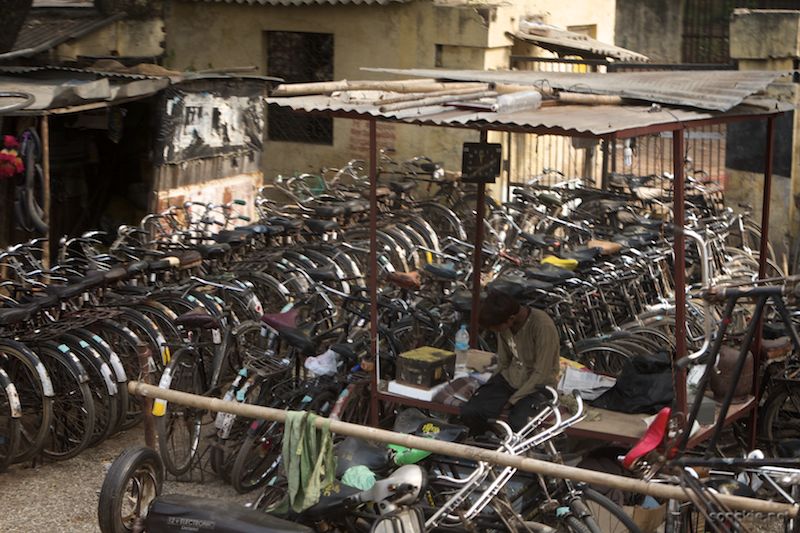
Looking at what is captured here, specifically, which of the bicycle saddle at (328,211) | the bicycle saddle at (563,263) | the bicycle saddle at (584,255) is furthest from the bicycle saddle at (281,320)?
the bicycle saddle at (328,211)

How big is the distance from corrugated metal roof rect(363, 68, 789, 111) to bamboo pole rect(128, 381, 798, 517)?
9.77ft

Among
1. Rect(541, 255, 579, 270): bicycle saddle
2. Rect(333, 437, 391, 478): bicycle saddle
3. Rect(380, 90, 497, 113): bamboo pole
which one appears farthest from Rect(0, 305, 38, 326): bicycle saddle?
Rect(541, 255, 579, 270): bicycle saddle

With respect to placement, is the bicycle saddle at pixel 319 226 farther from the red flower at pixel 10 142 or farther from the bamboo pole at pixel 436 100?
the bamboo pole at pixel 436 100

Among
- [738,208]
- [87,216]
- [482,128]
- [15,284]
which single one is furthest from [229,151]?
[482,128]

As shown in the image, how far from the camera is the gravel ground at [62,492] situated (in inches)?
293

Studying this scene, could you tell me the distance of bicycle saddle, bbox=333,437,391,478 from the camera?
6320 mm

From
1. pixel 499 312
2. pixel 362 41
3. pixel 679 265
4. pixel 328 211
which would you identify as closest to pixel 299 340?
pixel 499 312

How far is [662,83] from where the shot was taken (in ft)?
27.7

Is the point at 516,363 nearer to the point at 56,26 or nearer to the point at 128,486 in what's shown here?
the point at 128,486

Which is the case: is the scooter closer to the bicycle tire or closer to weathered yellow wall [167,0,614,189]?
the bicycle tire

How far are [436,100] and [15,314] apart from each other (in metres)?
3.15

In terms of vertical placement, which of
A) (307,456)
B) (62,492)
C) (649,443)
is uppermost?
(649,443)

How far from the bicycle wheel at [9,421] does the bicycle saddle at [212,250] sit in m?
2.56

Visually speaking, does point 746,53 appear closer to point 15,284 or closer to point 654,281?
point 654,281
